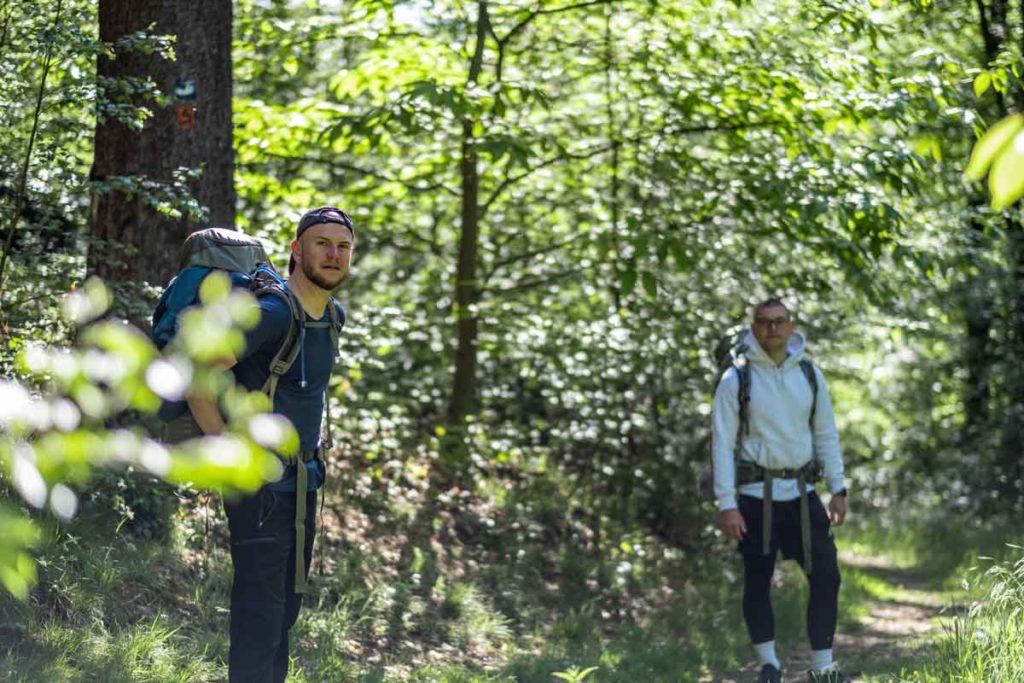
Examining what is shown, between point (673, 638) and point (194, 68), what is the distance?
4.96 m

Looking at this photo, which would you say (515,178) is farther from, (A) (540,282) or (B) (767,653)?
(B) (767,653)

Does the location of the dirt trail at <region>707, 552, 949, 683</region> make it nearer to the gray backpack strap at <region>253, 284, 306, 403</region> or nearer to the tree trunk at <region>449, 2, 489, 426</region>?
the gray backpack strap at <region>253, 284, 306, 403</region>

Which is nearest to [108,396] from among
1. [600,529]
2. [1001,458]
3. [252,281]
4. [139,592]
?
[252,281]

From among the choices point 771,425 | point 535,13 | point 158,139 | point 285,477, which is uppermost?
point 535,13

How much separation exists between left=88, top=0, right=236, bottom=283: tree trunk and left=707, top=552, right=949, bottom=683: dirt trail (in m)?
4.33

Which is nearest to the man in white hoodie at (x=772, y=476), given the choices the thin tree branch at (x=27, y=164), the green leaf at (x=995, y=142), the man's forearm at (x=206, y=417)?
the man's forearm at (x=206, y=417)

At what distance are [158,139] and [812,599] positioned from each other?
15.1 feet

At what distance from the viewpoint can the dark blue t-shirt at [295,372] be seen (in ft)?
14.3

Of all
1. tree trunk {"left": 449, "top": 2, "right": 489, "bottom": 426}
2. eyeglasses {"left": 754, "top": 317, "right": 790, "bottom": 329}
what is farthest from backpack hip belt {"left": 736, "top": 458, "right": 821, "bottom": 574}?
tree trunk {"left": 449, "top": 2, "right": 489, "bottom": 426}

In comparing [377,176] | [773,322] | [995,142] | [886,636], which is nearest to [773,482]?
[773,322]

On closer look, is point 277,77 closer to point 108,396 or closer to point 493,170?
point 493,170

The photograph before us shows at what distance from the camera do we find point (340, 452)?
29.6ft

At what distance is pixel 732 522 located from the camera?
620 cm

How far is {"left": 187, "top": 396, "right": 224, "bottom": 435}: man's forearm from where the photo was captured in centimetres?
393
